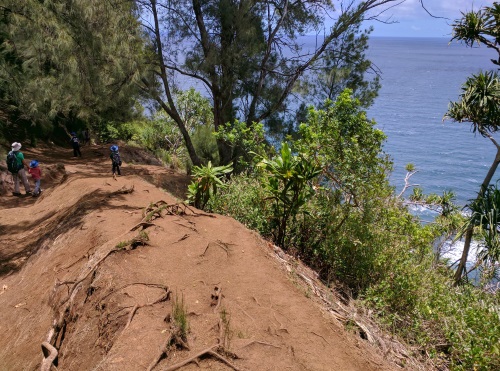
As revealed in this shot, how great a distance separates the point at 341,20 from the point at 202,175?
8.83m

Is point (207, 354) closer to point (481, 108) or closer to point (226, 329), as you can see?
point (226, 329)

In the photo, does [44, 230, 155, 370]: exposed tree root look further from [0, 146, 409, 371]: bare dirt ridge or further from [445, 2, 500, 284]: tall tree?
[445, 2, 500, 284]: tall tree

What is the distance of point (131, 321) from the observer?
3625 mm

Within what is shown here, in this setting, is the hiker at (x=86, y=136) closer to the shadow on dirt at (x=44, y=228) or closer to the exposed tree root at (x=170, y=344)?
the shadow on dirt at (x=44, y=228)

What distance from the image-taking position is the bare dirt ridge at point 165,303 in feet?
11.2

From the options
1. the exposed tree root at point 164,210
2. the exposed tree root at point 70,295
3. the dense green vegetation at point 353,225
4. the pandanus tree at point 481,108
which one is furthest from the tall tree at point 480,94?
the exposed tree root at point 70,295

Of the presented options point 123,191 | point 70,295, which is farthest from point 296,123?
point 70,295

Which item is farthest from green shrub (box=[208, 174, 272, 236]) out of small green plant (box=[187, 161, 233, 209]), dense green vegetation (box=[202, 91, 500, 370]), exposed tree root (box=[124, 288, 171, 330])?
exposed tree root (box=[124, 288, 171, 330])

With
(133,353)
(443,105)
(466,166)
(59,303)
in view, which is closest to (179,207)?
(59,303)

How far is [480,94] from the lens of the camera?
36.8 feet

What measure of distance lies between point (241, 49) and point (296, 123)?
3591 millimetres

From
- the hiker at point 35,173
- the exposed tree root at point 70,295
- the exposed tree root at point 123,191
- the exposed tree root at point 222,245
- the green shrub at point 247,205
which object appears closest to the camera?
the exposed tree root at point 70,295

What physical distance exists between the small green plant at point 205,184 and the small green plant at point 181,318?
12.9ft

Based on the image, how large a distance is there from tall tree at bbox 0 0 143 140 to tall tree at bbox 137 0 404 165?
2250mm
